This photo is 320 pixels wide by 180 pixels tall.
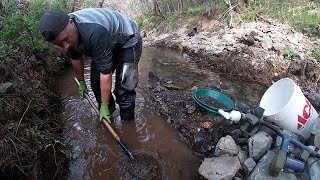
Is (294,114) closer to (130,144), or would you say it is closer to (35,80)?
(130,144)

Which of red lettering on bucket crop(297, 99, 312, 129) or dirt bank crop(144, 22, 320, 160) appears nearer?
red lettering on bucket crop(297, 99, 312, 129)

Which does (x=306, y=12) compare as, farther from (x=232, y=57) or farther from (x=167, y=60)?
(x=167, y=60)

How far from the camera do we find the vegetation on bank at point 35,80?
7.40 feet

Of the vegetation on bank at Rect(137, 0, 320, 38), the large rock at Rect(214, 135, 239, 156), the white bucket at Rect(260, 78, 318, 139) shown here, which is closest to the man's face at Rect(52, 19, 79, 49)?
the large rock at Rect(214, 135, 239, 156)

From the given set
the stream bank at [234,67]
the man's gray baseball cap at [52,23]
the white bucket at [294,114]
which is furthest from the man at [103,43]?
the white bucket at [294,114]

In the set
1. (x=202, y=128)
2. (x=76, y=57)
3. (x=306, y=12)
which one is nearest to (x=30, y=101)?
(x=76, y=57)

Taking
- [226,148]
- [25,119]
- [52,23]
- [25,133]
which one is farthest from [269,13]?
[25,133]

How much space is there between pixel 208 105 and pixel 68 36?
211 centimetres

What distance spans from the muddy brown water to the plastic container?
52 cm

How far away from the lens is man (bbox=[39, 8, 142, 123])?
2395mm

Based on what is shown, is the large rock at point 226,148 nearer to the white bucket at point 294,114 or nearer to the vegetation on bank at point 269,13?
the white bucket at point 294,114

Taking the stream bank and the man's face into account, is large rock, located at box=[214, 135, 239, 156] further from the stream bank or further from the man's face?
the man's face

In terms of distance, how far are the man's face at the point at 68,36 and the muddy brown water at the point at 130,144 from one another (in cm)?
128

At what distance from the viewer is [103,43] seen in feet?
8.80
